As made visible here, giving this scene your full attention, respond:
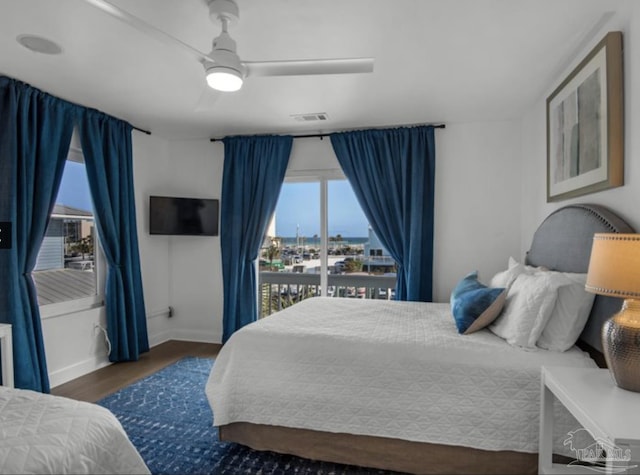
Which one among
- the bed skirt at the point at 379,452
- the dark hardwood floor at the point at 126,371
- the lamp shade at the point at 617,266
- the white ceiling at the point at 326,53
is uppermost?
the white ceiling at the point at 326,53

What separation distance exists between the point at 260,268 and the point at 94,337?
186 cm

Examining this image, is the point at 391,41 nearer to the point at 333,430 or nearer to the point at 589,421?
the point at 589,421

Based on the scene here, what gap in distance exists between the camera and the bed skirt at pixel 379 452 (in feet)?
5.93

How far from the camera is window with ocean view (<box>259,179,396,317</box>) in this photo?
164 inches

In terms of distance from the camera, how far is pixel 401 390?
1905mm

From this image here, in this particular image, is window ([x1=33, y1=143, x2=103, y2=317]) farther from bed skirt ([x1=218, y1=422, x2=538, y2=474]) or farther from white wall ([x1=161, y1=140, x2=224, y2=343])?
bed skirt ([x1=218, y1=422, x2=538, y2=474])

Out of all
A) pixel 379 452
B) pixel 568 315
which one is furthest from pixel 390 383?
pixel 568 315

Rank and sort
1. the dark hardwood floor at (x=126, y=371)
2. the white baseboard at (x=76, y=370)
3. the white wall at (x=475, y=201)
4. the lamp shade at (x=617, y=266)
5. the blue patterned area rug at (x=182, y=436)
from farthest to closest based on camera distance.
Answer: the white wall at (x=475, y=201) < the white baseboard at (x=76, y=370) < the dark hardwood floor at (x=126, y=371) < the blue patterned area rug at (x=182, y=436) < the lamp shade at (x=617, y=266)

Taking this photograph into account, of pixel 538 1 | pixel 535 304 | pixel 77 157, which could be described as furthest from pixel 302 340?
pixel 77 157

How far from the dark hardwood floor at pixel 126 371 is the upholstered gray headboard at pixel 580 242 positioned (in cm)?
335

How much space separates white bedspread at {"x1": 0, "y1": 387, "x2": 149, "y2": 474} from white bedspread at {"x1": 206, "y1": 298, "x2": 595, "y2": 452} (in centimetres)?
95

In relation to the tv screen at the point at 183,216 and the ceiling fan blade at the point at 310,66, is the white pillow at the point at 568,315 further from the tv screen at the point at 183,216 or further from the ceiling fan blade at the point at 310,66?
the tv screen at the point at 183,216

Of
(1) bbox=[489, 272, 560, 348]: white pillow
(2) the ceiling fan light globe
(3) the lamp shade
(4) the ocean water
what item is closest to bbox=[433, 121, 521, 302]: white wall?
(4) the ocean water

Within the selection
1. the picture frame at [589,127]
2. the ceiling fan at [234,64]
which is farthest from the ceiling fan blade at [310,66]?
the picture frame at [589,127]
